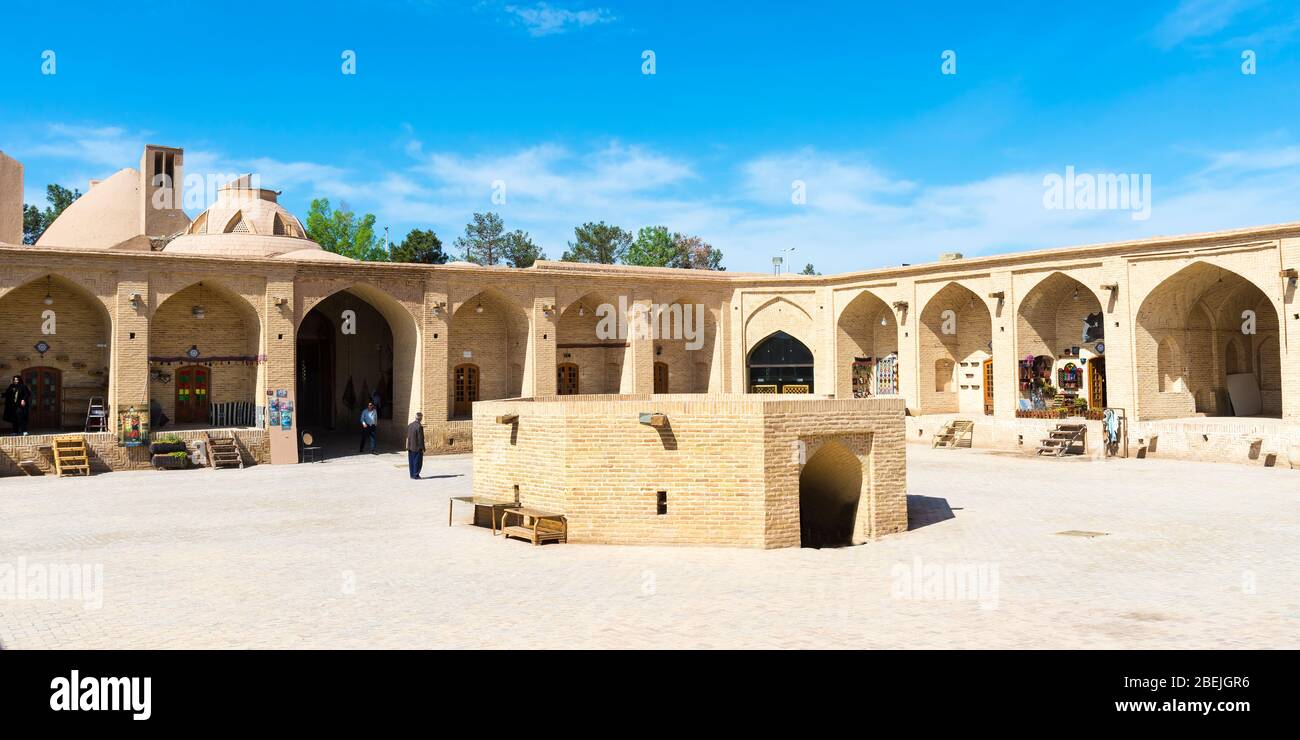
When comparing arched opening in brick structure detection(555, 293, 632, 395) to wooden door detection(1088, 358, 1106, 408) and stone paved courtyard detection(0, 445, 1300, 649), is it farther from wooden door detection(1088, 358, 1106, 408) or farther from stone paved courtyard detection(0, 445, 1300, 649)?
wooden door detection(1088, 358, 1106, 408)

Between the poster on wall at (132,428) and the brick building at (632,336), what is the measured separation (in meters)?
0.35

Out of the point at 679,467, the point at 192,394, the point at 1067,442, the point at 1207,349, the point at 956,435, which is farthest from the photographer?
the point at 956,435

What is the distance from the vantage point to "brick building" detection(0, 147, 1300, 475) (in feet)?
70.4

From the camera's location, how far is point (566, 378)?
28750 millimetres

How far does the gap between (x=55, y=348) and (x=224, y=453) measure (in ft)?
16.5

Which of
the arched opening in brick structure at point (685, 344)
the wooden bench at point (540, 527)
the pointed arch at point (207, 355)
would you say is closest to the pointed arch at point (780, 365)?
the arched opening in brick structure at point (685, 344)

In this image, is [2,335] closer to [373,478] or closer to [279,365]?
[279,365]

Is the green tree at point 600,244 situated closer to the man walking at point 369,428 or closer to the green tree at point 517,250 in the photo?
the green tree at point 517,250

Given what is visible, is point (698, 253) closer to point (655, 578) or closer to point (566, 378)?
point (566, 378)

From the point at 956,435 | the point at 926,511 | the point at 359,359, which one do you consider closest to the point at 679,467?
the point at 926,511
